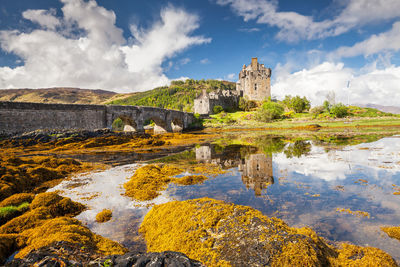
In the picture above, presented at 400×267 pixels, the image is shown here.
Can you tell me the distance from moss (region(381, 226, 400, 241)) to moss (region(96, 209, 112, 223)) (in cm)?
714

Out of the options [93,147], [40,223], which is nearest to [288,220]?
[40,223]

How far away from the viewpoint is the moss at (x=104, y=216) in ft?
18.9

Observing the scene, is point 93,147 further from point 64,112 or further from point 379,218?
point 379,218

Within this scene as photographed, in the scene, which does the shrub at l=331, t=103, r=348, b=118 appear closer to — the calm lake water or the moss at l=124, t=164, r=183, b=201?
the calm lake water

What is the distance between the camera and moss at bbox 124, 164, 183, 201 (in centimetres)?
764

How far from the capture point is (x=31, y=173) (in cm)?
1002

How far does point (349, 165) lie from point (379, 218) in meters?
6.92

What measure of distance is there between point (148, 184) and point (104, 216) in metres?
2.85

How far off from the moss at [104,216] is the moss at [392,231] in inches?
281

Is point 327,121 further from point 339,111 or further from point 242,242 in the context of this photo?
point 242,242

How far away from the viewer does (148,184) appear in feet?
28.5

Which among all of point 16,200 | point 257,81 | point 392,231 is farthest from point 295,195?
point 257,81

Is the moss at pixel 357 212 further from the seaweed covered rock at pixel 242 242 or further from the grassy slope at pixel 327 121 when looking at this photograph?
the grassy slope at pixel 327 121

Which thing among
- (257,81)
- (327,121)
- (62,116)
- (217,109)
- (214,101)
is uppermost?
(257,81)
